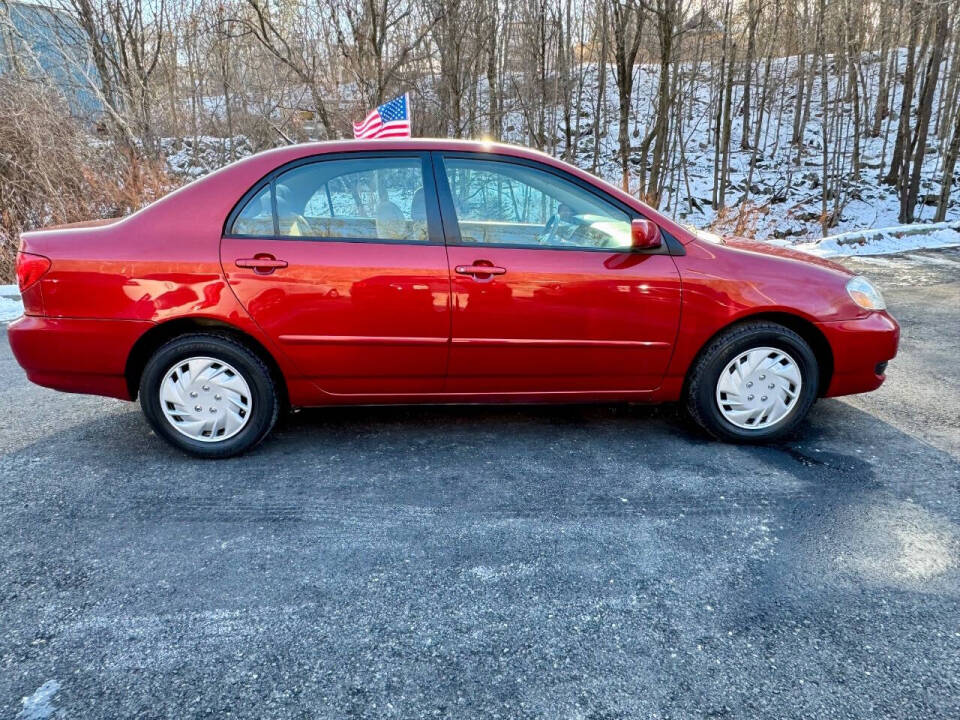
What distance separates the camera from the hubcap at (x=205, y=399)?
318cm

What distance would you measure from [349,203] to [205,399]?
1250mm

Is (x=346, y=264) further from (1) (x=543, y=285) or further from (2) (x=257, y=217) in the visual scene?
(1) (x=543, y=285)

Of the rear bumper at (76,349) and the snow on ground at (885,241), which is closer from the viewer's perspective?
the rear bumper at (76,349)

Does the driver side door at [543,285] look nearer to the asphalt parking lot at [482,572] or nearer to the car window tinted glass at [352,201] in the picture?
the car window tinted glass at [352,201]

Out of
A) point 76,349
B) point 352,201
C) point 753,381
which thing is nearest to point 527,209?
point 352,201

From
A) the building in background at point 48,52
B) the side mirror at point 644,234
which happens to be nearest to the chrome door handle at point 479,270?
the side mirror at point 644,234

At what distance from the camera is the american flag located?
25.4 ft

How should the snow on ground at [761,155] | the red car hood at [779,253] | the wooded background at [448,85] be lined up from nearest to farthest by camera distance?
the red car hood at [779,253], the wooded background at [448,85], the snow on ground at [761,155]

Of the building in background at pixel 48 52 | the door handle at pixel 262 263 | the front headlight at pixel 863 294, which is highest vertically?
the building in background at pixel 48 52

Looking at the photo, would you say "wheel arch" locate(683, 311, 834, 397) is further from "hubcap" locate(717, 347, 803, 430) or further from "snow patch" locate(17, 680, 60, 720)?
"snow patch" locate(17, 680, 60, 720)

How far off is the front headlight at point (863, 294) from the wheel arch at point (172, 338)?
3136 millimetres

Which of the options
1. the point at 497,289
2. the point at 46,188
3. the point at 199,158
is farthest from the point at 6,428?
the point at 199,158

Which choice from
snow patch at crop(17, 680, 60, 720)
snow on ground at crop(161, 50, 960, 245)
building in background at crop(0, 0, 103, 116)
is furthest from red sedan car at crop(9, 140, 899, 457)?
snow on ground at crop(161, 50, 960, 245)

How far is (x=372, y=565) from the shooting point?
7.87ft
